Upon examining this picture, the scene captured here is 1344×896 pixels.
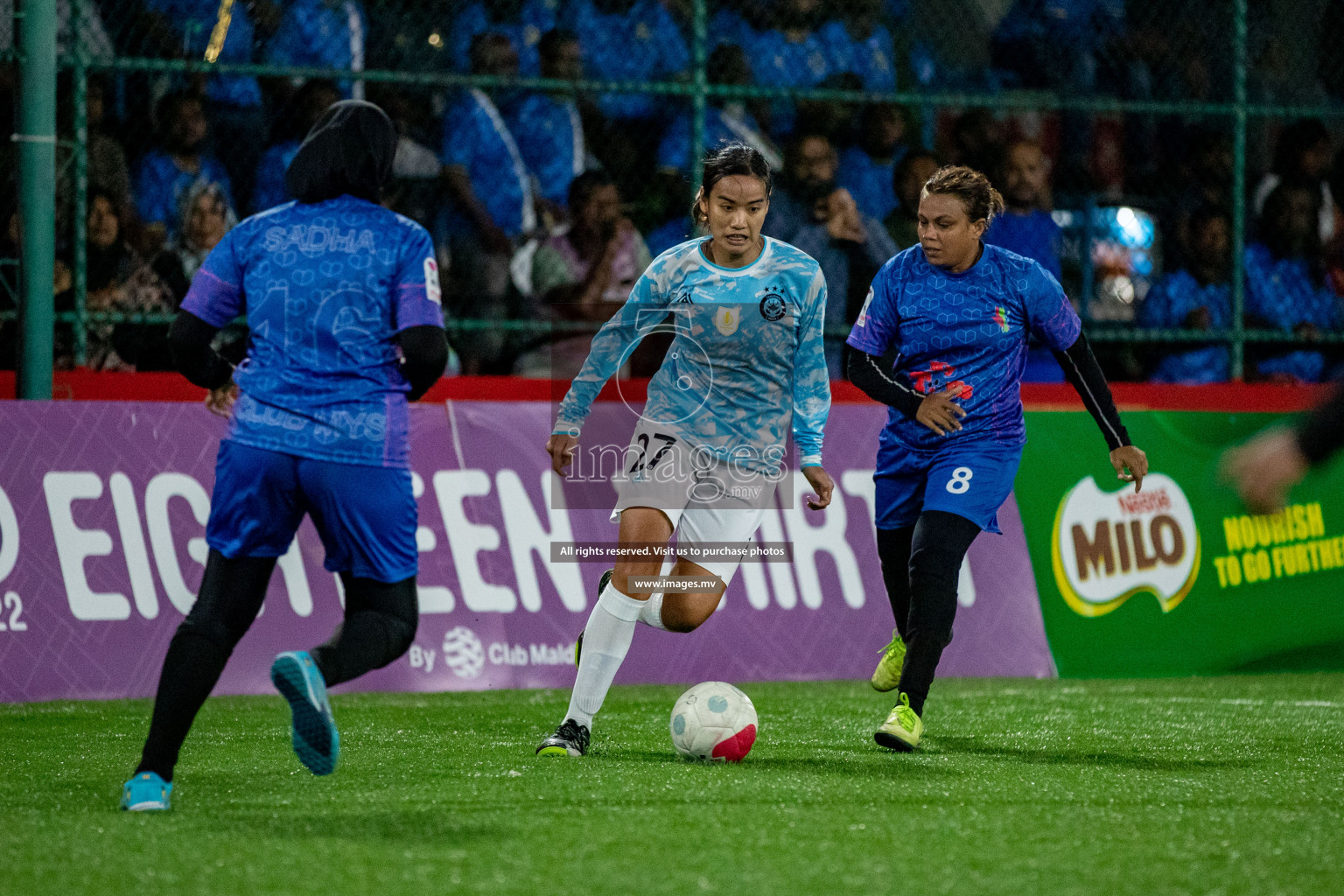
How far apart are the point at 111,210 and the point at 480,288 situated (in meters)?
1.91

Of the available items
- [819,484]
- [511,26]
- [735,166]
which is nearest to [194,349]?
[735,166]

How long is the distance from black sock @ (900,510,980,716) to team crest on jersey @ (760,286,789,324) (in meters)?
0.89

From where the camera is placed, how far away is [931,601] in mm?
5785

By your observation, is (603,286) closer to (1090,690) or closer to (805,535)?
(805,535)

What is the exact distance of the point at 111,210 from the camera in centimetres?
855

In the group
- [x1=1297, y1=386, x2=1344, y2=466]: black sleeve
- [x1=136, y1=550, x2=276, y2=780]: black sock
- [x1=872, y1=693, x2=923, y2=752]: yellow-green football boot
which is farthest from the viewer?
[x1=872, y1=693, x2=923, y2=752]: yellow-green football boot

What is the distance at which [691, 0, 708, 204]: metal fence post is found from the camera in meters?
9.21

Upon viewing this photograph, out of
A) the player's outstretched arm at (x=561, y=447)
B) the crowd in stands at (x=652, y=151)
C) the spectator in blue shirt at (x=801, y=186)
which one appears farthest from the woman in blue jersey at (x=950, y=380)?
the spectator in blue shirt at (x=801, y=186)

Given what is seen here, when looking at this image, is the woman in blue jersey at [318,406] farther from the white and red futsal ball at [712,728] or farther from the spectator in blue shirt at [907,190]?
the spectator in blue shirt at [907,190]

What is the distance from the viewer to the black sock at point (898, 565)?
6.27 metres

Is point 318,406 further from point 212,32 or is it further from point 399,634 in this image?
point 212,32

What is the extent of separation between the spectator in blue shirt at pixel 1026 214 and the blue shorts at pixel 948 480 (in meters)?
3.85

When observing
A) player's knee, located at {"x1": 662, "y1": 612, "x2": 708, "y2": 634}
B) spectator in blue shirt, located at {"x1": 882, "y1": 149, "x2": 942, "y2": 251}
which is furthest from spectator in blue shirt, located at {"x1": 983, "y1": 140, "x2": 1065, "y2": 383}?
player's knee, located at {"x1": 662, "y1": 612, "x2": 708, "y2": 634}

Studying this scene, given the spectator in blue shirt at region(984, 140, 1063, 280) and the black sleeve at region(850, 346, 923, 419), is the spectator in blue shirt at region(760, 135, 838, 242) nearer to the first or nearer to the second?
the spectator in blue shirt at region(984, 140, 1063, 280)
